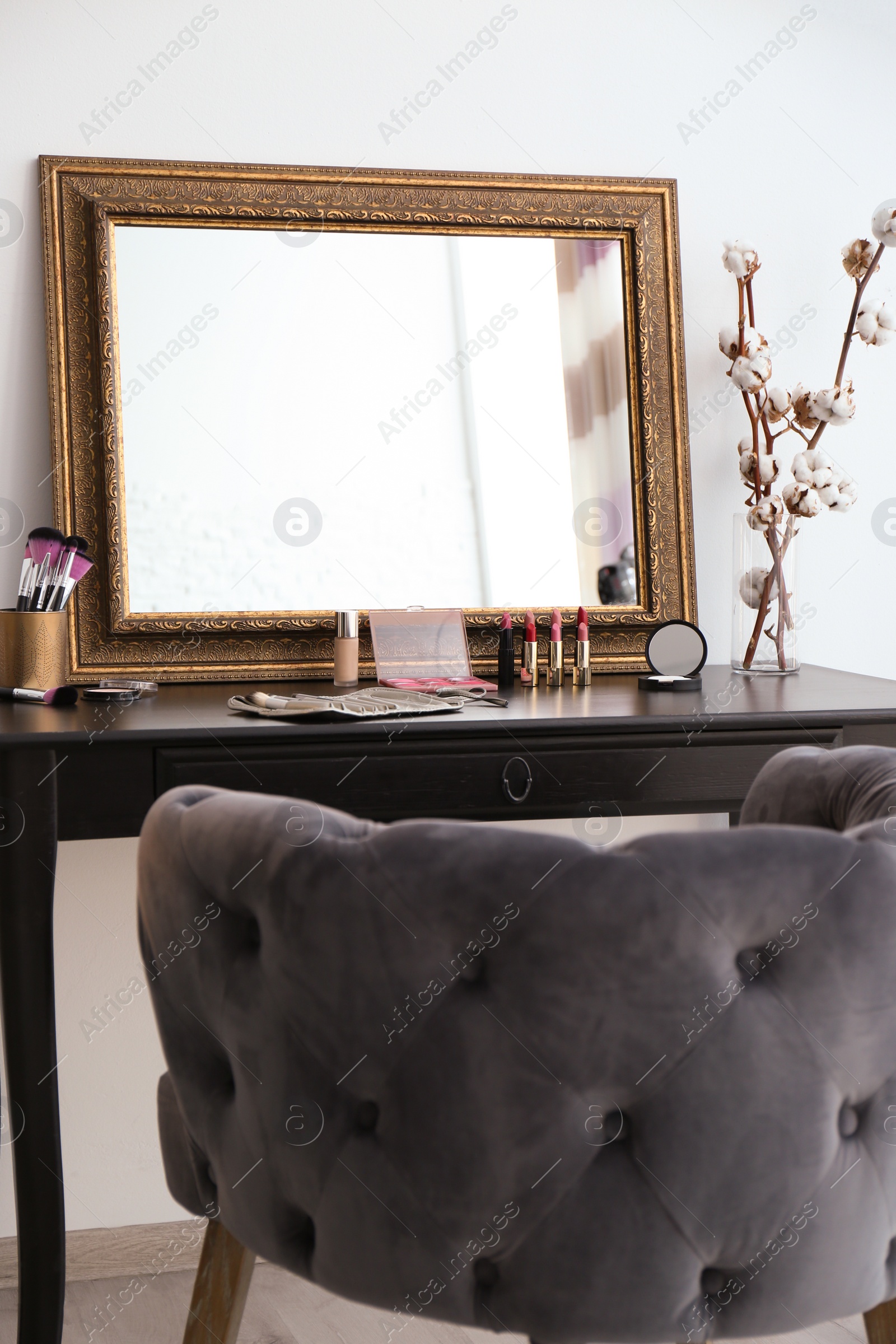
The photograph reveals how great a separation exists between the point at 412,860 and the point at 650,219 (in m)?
1.68

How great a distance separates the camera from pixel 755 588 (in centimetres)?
197

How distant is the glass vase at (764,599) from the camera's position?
1938 millimetres

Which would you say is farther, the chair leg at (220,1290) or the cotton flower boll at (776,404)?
the cotton flower boll at (776,404)

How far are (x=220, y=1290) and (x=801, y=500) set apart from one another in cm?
147

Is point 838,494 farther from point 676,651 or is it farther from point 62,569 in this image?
point 62,569

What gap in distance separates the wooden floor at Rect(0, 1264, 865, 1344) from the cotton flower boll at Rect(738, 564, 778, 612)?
120 cm

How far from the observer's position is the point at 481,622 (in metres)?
1.93

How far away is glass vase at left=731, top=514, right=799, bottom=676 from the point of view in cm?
194

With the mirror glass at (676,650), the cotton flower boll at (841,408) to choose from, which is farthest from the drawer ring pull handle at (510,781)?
the cotton flower boll at (841,408)

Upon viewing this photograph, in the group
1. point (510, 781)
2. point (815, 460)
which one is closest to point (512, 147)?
point (815, 460)

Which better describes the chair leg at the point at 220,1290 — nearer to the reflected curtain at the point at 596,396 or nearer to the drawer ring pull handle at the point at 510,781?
the drawer ring pull handle at the point at 510,781

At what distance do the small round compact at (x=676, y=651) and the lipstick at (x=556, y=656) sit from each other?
0.14 meters

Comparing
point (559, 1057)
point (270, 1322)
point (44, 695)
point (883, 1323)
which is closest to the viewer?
point (559, 1057)

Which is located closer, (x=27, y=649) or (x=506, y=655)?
(x=27, y=649)
